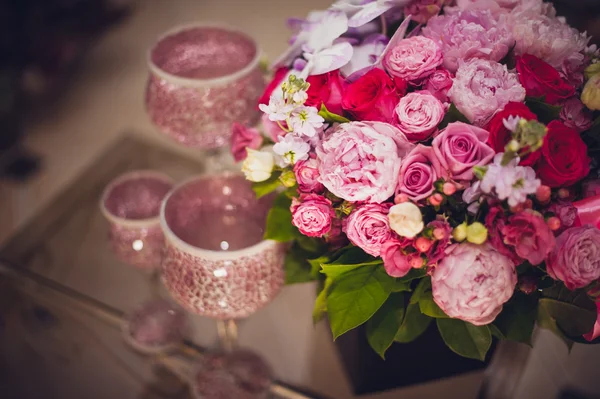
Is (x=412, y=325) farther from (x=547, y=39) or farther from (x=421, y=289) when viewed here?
(x=547, y=39)

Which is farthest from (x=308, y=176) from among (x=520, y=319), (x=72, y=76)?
(x=72, y=76)

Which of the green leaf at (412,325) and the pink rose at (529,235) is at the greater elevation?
the pink rose at (529,235)

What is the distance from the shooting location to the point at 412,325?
1.99ft

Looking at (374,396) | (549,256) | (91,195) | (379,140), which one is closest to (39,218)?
(91,195)

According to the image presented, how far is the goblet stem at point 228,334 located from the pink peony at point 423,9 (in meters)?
0.48

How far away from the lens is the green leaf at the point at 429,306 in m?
0.53

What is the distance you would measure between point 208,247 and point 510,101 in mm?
399

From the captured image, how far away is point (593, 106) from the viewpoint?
1.62ft

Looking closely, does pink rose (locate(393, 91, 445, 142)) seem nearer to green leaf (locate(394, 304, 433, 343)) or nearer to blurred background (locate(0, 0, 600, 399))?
green leaf (locate(394, 304, 433, 343))

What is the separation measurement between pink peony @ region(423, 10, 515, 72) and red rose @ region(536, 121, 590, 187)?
10 centimetres

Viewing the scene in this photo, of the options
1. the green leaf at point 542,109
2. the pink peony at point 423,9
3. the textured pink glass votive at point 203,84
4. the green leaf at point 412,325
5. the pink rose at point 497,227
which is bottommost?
the green leaf at point 412,325

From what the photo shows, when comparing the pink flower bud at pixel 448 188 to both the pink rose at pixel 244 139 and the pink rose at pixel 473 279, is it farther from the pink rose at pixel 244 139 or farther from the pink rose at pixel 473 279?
the pink rose at pixel 244 139

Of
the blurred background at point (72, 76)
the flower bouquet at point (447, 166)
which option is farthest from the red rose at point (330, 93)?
the blurred background at point (72, 76)

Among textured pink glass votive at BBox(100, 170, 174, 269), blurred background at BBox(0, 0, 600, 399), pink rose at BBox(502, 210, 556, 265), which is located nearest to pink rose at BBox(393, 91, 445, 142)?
pink rose at BBox(502, 210, 556, 265)
